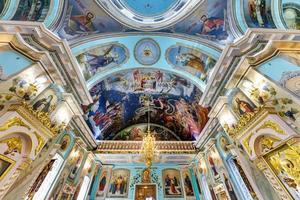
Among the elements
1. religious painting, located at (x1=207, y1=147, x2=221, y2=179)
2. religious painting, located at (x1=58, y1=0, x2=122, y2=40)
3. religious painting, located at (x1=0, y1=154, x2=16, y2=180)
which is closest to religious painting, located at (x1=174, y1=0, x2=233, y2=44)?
religious painting, located at (x1=58, y1=0, x2=122, y2=40)

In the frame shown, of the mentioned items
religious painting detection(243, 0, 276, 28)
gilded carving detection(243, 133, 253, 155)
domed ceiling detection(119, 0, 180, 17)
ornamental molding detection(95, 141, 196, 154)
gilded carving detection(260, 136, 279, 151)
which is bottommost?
gilded carving detection(260, 136, 279, 151)

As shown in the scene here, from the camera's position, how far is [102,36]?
8.57 meters

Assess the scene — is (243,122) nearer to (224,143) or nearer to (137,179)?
(224,143)

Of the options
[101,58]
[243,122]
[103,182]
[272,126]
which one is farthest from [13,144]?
[103,182]

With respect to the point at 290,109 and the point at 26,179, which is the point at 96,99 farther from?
the point at 290,109

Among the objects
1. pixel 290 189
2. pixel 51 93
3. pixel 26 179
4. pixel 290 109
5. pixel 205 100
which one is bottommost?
pixel 290 189

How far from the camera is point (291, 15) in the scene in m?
6.27

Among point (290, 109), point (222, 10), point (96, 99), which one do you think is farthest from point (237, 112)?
point (96, 99)

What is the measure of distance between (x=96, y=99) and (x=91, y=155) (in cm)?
406

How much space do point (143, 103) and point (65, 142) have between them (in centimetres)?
700

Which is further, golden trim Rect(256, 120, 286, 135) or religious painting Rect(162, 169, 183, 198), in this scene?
religious painting Rect(162, 169, 183, 198)

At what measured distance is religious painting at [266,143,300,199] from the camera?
173 inches

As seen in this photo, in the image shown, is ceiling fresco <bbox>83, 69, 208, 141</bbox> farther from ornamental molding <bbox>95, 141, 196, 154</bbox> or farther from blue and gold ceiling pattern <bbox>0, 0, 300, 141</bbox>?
ornamental molding <bbox>95, 141, 196, 154</bbox>

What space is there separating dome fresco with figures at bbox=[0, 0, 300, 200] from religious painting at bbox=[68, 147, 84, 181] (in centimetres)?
13
